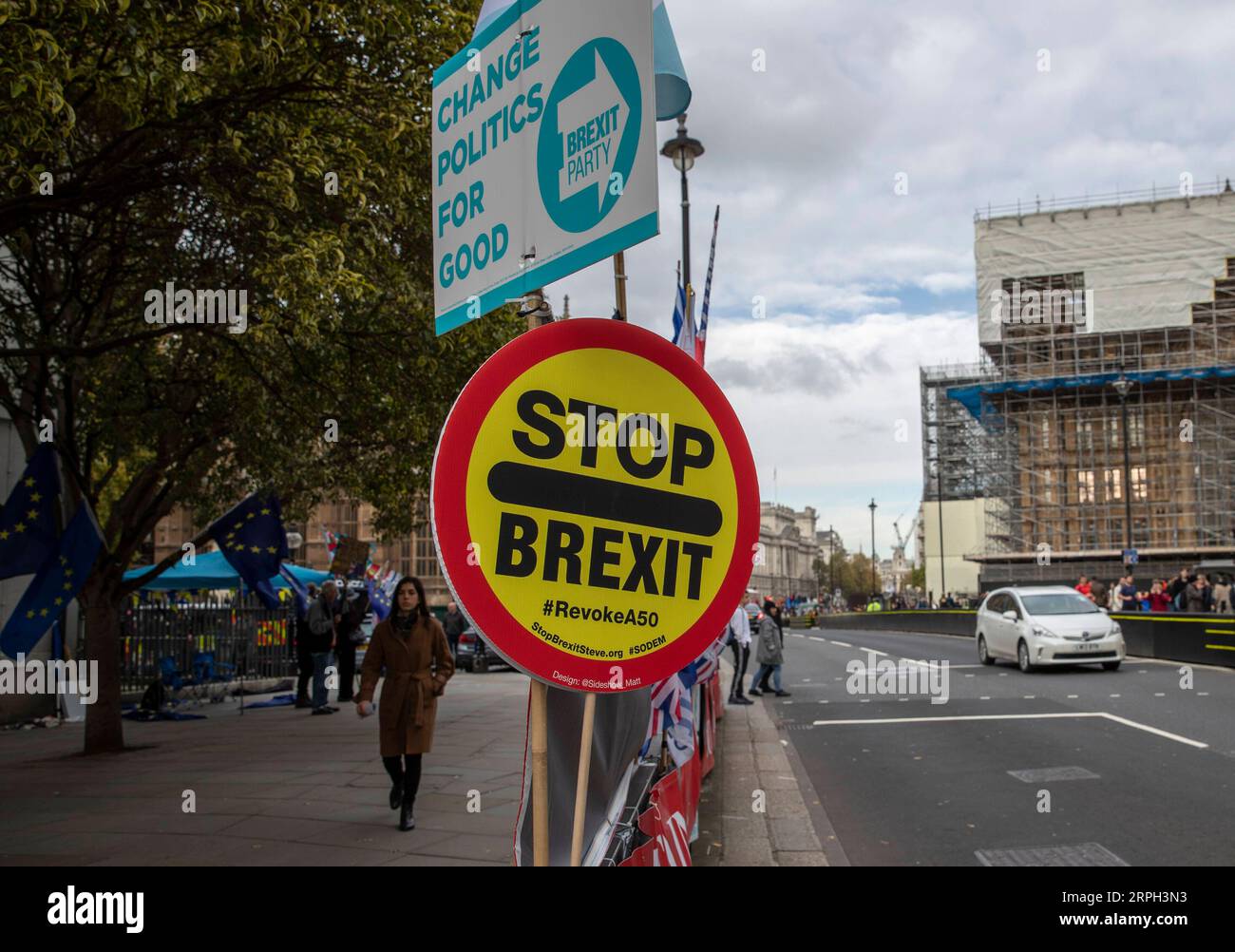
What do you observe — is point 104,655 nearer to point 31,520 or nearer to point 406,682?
point 31,520

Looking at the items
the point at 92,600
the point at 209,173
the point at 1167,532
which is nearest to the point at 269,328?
the point at 209,173

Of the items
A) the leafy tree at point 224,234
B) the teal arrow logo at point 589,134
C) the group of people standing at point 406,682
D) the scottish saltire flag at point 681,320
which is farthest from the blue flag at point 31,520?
the teal arrow logo at point 589,134

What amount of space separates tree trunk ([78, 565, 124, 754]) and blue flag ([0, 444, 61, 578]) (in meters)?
1.56

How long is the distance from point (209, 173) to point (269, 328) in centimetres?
131

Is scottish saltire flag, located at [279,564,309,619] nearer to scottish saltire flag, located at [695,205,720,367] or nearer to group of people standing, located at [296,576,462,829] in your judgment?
group of people standing, located at [296,576,462,829]

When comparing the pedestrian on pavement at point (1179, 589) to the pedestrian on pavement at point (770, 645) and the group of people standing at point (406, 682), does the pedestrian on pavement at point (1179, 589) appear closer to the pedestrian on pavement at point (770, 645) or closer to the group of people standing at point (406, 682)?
the pedestrian on pavement at point (770, 645)

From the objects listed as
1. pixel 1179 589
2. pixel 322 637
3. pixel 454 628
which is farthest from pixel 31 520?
pixel 1179 589

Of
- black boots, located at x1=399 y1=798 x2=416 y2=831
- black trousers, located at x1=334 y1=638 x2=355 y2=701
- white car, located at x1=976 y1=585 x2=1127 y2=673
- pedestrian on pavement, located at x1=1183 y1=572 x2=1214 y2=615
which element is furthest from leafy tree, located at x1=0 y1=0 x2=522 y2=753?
pedestrian on pavement, located at x1=1183 y1=572 x2=1214 y2=615

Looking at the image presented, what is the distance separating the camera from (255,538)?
1362 centimetres

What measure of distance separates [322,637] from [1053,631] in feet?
39.0

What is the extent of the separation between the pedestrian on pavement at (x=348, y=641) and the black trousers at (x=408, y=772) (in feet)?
31.5

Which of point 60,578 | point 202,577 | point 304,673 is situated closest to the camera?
point 60,578

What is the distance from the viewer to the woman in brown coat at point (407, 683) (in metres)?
7.16

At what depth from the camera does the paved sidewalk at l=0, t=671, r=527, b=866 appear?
6.44 meters
